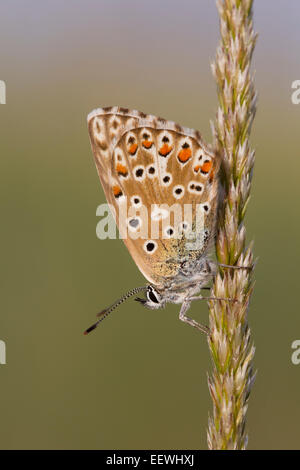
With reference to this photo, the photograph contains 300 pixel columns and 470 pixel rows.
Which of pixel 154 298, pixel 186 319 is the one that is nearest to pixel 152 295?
pixel 154 298

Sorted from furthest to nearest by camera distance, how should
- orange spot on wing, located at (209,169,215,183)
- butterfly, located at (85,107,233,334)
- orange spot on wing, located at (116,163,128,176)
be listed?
orange spot on wing, located at (116,163,128,176)
butterfly, located at (85,107,233,334)
orange spot on wing, located at (209,169,215,183)

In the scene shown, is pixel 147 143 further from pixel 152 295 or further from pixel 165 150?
pixel 152 295

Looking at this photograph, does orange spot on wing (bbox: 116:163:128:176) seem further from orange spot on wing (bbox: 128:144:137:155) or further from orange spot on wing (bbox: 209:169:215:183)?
orange spot on wing (bbox: 209:169:215:183)

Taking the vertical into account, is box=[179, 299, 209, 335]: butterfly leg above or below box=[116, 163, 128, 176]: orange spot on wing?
below

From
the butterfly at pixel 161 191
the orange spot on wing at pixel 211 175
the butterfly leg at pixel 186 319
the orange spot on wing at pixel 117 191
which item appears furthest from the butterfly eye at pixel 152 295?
the orange spot on wing at pixel 211 175

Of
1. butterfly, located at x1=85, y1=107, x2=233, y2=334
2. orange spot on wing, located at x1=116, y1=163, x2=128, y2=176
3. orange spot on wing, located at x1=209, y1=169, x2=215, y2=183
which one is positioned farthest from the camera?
orange spot on wing, located at x1=116, y1=163, x2=128, y2=176

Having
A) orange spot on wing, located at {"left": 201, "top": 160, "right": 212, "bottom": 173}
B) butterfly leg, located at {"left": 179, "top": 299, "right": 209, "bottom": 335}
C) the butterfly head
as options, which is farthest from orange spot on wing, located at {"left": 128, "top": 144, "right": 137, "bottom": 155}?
butterfly leg, located at {"left": 179, "top": 299, "right": 209, "bottom": 335}

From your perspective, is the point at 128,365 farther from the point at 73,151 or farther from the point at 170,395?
the point at 73,151
